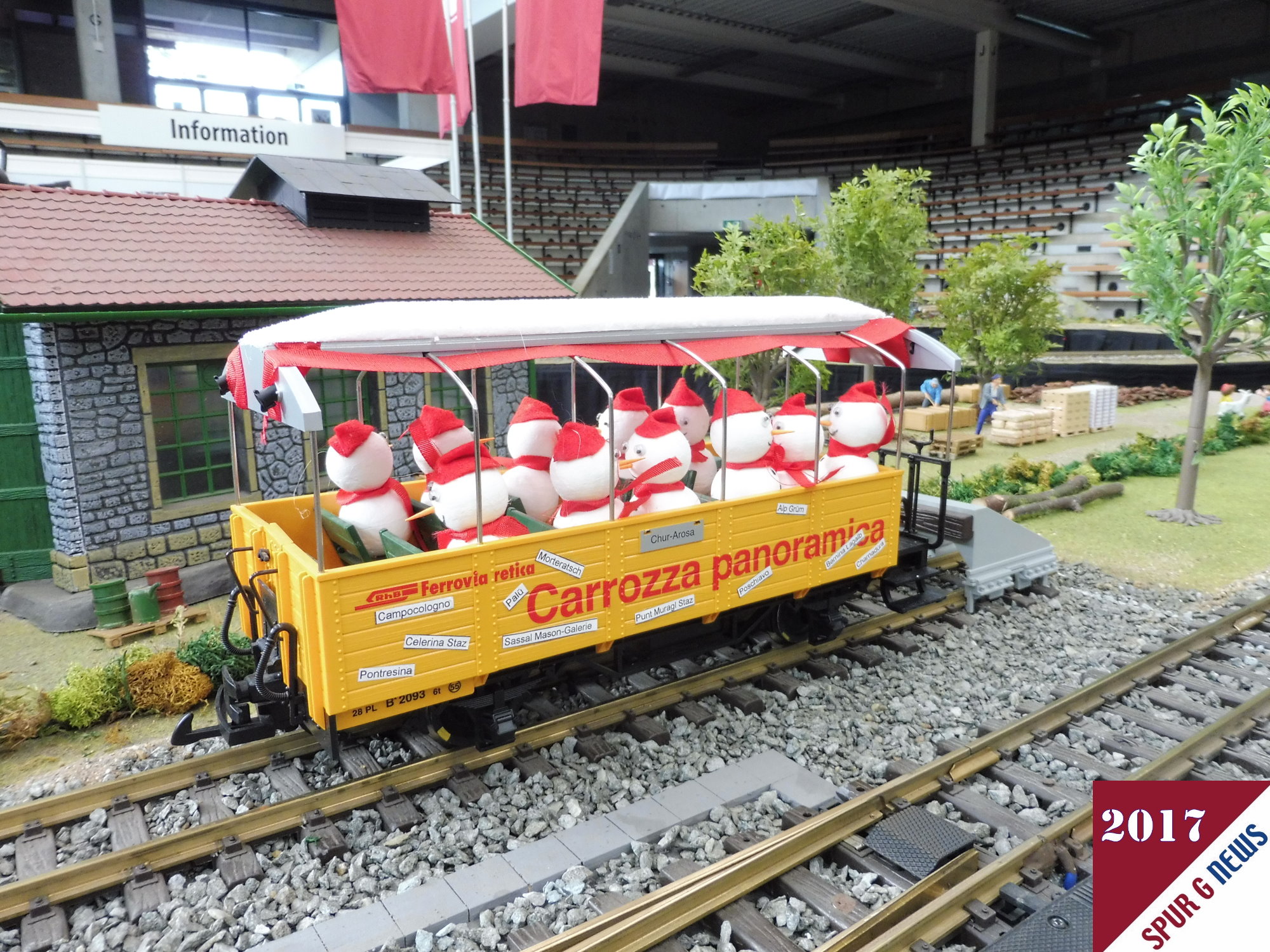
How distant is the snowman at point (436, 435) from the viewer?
7004 mm

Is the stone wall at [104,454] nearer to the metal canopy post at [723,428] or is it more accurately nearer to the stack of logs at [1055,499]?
the metal canopy post at [723,428]

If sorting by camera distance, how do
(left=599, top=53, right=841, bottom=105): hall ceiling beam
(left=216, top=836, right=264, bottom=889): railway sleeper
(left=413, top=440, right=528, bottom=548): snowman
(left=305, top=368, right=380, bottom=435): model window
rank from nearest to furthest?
(left=216, top=836, right=264, bottom=889): railway sleeper < (left=413, top=440, right=528, bottom=548): snowman < (left=305, top=368, right=380, bottom=435): model window < (left=599, top=53, right=841, bottom=105): hall ceiling beam

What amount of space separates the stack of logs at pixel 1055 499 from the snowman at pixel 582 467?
7807 mm

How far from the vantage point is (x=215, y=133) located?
16.2m

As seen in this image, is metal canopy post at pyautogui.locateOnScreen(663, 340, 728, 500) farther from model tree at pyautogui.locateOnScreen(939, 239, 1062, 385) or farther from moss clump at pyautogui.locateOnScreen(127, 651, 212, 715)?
model tree at pyautogui.locateOnScreen(939, 239, 1062, 385)

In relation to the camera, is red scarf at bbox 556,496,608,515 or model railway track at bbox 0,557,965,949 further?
red scarf at bbox 556,496,608,515

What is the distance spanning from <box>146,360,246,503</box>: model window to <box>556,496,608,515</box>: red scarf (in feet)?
18.8

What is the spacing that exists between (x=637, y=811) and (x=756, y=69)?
4293 cm

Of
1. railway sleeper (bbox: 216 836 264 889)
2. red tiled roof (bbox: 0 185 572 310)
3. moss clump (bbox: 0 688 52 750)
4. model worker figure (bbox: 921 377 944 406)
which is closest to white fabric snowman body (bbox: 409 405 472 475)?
railway sleeper (bbox: 216 836 264 889)

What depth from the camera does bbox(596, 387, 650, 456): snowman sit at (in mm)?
7688

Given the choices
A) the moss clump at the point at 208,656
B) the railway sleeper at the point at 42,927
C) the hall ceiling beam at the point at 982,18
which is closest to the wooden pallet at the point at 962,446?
the moss clump at the point at 208,656

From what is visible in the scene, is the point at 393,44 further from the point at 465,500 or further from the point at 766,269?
the point at 465,500

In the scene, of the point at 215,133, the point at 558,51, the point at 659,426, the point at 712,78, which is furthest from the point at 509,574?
the point at 712,78

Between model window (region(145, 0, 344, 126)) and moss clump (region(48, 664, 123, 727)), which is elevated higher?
model window (region(145, 0, 344, 126))
